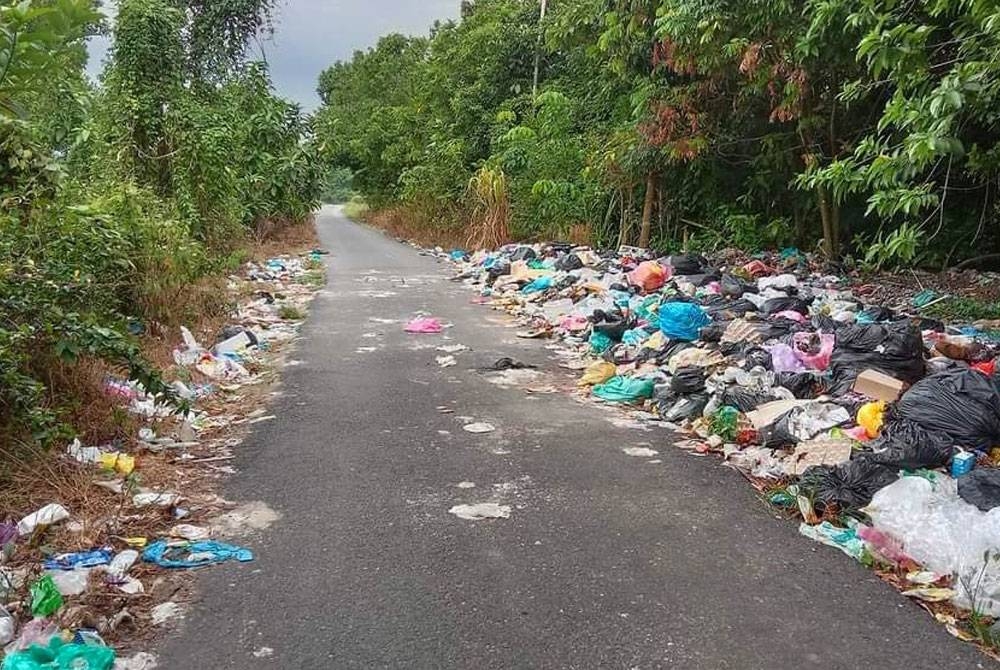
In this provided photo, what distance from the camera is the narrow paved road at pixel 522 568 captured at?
270 cm

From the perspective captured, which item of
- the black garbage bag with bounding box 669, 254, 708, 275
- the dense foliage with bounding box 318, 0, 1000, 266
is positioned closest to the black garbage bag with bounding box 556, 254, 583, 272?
the black garbage bag with bounding box 669, 254, 708, 275

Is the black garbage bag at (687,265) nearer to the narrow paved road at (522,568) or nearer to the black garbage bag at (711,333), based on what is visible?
the black garbage bag at (711,333)

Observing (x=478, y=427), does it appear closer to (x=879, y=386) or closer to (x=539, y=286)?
(x=879, y=386)

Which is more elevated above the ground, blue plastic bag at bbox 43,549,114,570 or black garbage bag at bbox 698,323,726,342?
black garbage bag at bbox 698,323,726,342

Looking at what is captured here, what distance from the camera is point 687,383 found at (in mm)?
5621

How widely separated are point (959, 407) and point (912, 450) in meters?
0.49

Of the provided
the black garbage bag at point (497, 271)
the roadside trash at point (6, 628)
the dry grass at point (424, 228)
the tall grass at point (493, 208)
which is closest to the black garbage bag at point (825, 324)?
the roadside trash at point (6, 628)

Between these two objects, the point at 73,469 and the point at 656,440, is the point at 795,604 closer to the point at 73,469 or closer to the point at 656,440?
the point at 656,440

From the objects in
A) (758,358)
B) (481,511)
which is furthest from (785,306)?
(481,511)

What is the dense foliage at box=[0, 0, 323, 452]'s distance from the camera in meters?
3.79

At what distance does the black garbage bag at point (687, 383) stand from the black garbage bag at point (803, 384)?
1.72ft

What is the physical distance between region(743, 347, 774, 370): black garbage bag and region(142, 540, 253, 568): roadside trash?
3.83m

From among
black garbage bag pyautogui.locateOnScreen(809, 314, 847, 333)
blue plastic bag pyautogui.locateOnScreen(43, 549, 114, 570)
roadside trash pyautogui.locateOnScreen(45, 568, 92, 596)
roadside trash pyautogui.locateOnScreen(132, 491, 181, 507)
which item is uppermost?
black garbage bag pyautogui.locateOnScreen(809, 314, 847, 333)

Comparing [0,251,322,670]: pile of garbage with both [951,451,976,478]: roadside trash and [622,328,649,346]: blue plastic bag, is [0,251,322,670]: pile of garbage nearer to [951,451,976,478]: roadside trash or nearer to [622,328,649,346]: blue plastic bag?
[622,328,649,346]: blue plastic bag
